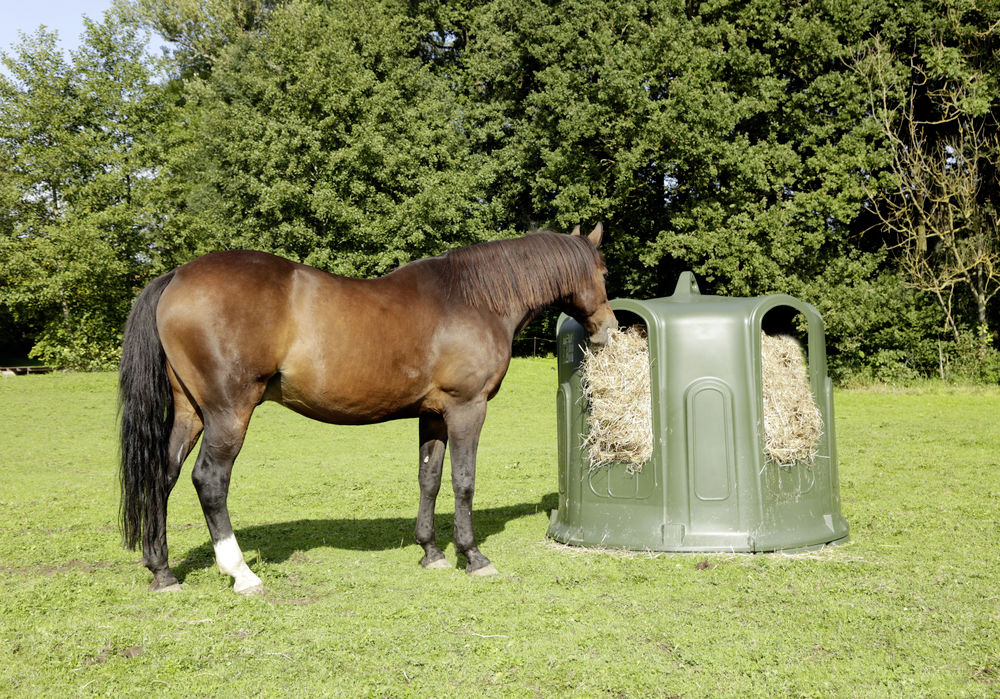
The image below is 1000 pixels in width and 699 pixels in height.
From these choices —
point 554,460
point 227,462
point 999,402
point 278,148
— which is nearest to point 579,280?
point 227,462

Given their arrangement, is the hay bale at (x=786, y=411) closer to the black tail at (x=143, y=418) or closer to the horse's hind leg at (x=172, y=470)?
the horse's hind leg at (x=172, y=470)

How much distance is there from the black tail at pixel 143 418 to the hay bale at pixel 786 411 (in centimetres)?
414

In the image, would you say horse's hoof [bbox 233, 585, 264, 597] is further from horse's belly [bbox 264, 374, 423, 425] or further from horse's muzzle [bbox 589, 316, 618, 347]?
horse's muzzle [bbox 589, 316, 618, 347]

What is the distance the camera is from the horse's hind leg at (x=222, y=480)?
5219mm

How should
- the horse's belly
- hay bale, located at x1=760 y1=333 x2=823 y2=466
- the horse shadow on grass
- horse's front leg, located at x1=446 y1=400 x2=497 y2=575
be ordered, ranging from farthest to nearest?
the horse shadow on grass, hay bale, located at x1=760 y1=333 x2=823 y2=466, horse's front leg, located at x1=446 y1=400 x2=497 y2=575, the horse's belly

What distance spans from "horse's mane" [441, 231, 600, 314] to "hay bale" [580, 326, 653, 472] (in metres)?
0.61

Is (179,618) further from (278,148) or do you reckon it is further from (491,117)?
(491,117)

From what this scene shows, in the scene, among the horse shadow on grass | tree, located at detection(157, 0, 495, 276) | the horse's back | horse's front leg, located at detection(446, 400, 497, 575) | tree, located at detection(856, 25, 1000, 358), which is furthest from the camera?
tree, located at detection(157, 0, 495, 276)

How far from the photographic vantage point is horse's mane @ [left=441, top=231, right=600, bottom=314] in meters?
6.05

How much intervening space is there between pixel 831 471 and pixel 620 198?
2060cm

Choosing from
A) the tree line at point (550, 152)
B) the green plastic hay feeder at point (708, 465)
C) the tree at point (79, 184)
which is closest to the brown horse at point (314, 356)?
the green plastic hay feeder at point (708, 465)

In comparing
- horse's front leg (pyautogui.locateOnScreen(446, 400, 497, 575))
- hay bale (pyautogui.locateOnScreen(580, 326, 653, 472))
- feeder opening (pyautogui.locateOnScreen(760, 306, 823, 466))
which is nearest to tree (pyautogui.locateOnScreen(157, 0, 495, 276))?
hay bale (pyautogui.locateOnScreen(580, 326, 653, 472))

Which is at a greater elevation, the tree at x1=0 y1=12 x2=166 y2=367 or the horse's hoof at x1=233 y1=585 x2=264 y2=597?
the tree at x1=0 y1=12 x2=166 y2=367

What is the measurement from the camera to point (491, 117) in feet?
105
